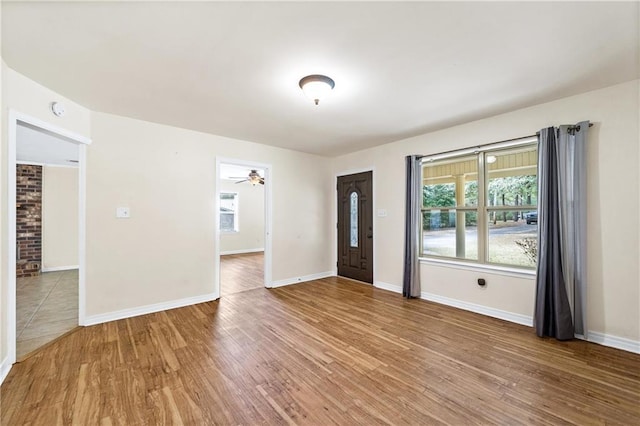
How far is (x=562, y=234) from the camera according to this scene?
9.40 feet

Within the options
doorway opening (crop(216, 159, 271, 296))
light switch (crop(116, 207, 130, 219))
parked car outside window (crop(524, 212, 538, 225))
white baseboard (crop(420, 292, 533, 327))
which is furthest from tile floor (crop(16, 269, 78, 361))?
parked car outside window (crop(524, 212, 538, 225))

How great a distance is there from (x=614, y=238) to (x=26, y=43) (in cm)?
537

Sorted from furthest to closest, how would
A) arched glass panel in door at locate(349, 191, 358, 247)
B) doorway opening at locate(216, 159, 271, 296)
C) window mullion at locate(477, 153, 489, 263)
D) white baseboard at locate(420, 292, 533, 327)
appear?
doorway opening at locate(216, 159, 271, 296)
arched glass panel in door at locate(349, 191, 358, 247)
window mullion at locate(477, 153, 489, 263)
white baseboard at locate(420, 292, 533, 327)

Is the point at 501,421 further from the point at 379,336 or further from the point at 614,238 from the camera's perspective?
the point at 614,238

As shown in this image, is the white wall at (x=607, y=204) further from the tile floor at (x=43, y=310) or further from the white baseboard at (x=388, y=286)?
the tile floor at (x=43, y=310)

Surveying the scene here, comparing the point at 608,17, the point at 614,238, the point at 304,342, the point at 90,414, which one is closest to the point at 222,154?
the point at 304,342

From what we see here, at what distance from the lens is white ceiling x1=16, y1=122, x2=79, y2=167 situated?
416 centimetres

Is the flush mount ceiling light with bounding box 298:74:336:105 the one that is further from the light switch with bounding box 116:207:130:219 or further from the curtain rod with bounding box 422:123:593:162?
the light switch with bounding box 116:207:130:219

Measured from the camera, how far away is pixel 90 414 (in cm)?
179

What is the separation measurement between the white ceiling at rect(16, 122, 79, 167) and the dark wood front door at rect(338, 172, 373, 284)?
15.1 feet

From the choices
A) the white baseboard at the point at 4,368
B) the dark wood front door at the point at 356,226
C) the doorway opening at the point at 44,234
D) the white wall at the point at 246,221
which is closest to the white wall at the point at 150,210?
the doorway opening at the point at 44,234

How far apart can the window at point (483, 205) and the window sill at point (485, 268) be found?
0.33ft

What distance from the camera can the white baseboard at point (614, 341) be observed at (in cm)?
256

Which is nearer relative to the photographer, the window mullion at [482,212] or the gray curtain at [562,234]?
the gray curtain at [562,234]
